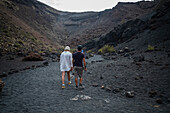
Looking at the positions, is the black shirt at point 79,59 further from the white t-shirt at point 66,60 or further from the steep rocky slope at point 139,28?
the steep rocky slope at point 139,28

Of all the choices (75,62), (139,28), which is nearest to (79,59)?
(75,62)

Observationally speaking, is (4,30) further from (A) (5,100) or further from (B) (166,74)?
(B) (166,74)

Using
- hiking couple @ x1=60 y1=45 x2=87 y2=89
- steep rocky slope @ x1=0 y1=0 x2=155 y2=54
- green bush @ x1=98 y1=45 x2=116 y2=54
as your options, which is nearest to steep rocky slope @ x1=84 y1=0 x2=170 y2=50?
green bush @ x1=98 y1=45 x2=116 y2=54

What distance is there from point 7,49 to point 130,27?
1062 inches

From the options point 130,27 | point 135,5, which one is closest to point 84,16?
point 135,5

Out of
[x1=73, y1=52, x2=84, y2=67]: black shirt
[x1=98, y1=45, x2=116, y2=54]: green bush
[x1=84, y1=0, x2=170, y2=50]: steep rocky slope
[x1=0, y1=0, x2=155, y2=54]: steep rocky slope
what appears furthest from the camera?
[x1=0, y1=0, x2=155, y2=54]: steep rocky slope

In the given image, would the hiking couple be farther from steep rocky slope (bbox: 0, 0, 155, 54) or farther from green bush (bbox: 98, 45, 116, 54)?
green bush (bbox: 98, 45, 116, 54)

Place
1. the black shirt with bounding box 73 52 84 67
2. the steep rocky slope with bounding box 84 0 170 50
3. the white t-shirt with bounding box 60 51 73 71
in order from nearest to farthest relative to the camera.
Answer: the black shirt with bounding box 73 52 84 67, the white t-shirt with bounding box 60 51 73 71, the steep rocky slope with bounding box 84 0 170 50

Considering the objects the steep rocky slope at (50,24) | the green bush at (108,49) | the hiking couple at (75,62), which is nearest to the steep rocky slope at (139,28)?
the green bush at (108,49)

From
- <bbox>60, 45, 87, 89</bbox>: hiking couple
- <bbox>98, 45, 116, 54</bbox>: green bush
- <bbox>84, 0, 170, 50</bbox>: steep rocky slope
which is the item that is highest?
<bbox>84, 0, 170, 50</bbox>: steep rocky slope

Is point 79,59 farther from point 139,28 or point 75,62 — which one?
point 139,28

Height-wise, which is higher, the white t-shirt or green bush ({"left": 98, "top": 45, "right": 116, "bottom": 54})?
green bush ({"left": 98, "top": 45, "right": 116, "bottom": 54})

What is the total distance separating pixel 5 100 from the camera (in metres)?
3.53

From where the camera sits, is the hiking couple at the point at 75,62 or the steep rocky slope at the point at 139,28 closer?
the hiking couple at the point at 75,62
